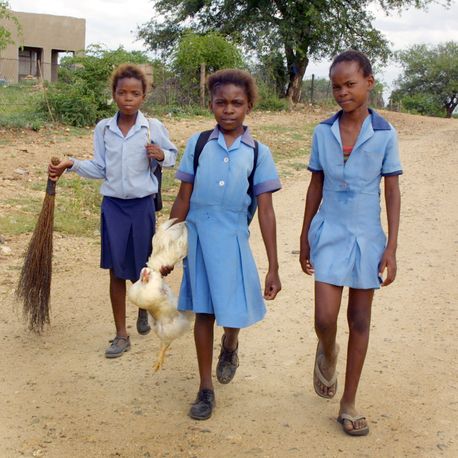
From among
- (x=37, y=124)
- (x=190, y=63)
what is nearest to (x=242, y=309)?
(x=37, y=124)

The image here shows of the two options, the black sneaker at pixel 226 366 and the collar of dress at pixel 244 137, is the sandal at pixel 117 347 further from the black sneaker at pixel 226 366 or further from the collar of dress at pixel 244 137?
the collar of dress at pixel 244 137

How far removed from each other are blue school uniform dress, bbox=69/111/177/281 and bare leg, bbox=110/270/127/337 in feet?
0.28

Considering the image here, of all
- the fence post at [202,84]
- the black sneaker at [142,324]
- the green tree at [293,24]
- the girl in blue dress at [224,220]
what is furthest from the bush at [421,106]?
the girl in blue dress at [224,220]

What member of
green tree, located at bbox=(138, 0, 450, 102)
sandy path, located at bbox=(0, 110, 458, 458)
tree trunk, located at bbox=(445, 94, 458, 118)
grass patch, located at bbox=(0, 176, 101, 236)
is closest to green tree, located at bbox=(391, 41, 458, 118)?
tree trunk, located at bbox=(445, 94, 458, 118)

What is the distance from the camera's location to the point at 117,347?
4090 millimetres

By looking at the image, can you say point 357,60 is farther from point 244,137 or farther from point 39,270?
point 39,270

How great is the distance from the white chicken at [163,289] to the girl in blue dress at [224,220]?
4cm

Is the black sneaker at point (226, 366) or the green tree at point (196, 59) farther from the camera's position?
the green tree at point (196, 59)

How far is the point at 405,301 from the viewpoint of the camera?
5.15 m

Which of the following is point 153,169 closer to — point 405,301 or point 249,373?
point 249,373

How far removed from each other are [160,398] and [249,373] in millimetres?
539

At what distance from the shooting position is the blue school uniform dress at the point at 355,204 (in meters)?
3.16

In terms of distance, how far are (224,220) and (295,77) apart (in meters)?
19.5

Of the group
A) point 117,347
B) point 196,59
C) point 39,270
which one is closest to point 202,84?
point 196,59
